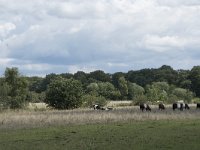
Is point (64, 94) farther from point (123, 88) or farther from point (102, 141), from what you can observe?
point (123, 88)

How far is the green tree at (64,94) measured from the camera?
283 ft

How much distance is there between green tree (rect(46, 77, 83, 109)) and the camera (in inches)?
3398

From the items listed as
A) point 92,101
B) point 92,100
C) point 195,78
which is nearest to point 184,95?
point 92,100

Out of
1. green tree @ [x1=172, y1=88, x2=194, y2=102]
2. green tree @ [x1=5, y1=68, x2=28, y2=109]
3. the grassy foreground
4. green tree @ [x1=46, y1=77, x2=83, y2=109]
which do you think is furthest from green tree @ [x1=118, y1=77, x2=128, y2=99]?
the grassy foreground

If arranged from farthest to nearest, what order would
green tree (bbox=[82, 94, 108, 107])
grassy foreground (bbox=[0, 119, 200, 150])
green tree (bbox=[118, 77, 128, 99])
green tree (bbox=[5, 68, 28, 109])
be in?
green tree (bbox=[118, 77, 128, 99])
green tree (bbox=[82, 94, 108, 107])
green tree (bbox=[5, 68, 28, 109])
grassy foreground (bbox=[0, 119, 200, 150])

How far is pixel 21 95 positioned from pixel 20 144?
60.5 m

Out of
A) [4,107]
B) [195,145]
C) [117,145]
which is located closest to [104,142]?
[117,145]

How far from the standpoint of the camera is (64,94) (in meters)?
85.9

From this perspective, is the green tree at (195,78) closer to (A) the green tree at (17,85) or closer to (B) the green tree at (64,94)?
(B) the green tree at (64,94)

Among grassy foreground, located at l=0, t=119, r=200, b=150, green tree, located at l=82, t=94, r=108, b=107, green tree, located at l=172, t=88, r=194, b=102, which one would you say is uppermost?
green tree, located at l=172, t=88, r=194, b=102

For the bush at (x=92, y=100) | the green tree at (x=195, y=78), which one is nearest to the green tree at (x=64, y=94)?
the bush at (x=92, y=100)

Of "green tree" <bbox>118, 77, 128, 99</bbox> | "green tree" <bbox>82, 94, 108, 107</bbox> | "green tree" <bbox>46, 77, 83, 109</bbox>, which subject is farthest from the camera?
"green tree" <bbox>118, 77, 128, 99</bbox>

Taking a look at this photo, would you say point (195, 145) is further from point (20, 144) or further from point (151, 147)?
point (20, 144)

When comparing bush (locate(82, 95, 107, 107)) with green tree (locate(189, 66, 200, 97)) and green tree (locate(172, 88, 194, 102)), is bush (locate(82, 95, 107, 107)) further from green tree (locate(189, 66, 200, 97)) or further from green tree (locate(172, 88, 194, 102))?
green tree (locate(189, 66, 200, 97))
